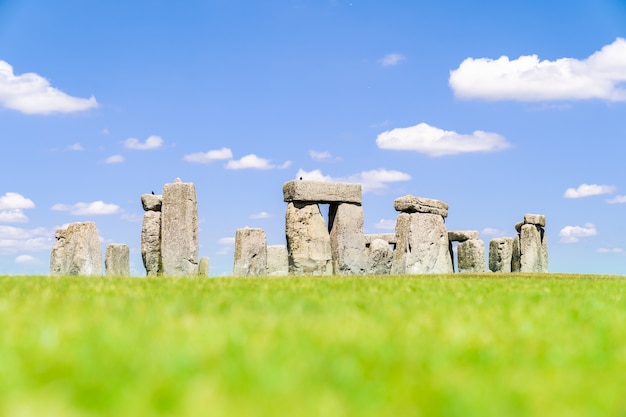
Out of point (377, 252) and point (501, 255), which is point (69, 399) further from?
point (501, 255)

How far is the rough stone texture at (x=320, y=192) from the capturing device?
1927 cm

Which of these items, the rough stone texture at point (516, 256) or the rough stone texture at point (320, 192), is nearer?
the rough stone texture at point (320, 192)

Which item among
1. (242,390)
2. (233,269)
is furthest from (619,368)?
(233,269)

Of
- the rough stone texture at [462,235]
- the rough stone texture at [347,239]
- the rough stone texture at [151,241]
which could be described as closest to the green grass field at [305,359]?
the rough stone texture at [347,239]

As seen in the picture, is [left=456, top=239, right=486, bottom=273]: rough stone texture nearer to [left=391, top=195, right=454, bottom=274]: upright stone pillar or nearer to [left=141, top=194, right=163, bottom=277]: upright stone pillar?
[left=391, top=195, right=454, bottom=274]: upright stone pillar

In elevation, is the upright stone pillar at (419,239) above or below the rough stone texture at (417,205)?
below

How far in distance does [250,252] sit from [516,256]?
13157mm

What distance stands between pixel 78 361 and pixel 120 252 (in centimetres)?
1998

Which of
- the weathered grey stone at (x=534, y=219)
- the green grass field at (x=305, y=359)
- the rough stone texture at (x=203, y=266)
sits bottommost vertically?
the green grass field at (x=305, y=359)

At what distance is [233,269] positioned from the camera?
19.0 meters

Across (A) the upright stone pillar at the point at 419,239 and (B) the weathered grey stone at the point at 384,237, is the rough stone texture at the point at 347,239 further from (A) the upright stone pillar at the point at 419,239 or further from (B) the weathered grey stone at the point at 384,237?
(B) the weathered grey stone at the point at 384,237

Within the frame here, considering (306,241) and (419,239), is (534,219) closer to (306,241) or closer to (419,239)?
(419,239)

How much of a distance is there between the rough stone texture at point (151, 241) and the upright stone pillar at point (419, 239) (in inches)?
262

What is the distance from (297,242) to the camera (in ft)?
63.8
